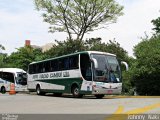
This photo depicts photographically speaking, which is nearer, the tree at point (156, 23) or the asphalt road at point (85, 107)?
the asphalt road at point (85, 107)

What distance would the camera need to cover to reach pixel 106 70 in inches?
1003

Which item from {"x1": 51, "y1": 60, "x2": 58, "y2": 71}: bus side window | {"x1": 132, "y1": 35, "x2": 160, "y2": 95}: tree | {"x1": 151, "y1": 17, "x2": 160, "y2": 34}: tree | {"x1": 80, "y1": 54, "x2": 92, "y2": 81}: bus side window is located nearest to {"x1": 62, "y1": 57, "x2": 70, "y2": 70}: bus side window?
{"x1": 51, "y1": 60, "x2": 58, "y2": 71}: bus side window

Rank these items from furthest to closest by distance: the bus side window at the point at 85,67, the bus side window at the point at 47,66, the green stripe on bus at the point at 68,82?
the bus side window at the point at 47,66, the green stripe on bus at the point at 68,82, the bus side window at the point at 85,67

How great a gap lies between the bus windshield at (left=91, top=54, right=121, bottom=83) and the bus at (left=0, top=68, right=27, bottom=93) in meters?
17.4

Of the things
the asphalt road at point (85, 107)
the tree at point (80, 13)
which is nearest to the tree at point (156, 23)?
the tree at point (80, 13)

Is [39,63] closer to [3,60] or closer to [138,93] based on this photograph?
[138,93]

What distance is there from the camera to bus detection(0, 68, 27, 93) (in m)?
41.4

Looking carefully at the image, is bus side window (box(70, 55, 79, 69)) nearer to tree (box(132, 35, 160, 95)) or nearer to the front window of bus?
tree (box(132, 35, 160, 95))

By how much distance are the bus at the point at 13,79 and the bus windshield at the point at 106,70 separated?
57.2 ft

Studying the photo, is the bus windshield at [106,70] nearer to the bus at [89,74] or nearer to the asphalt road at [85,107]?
the bus at [89,74]

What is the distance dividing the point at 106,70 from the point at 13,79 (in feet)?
61.1

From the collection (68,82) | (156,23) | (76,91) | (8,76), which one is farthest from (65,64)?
(156,23)

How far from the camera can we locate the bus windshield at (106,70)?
25344 mm

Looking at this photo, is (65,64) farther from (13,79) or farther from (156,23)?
(156,23)
